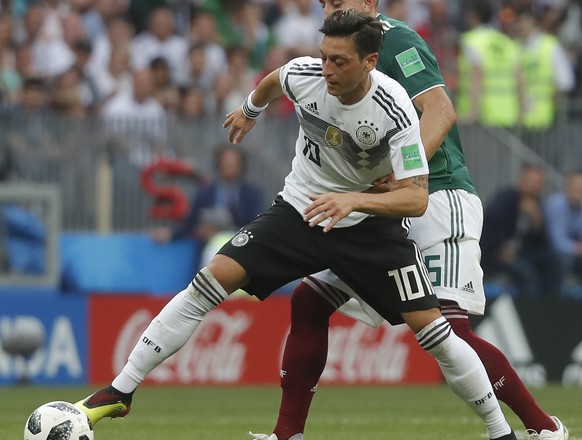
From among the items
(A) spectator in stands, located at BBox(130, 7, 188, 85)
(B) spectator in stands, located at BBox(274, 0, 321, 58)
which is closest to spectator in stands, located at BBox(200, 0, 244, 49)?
(B) spectator in stands, located at BBox(274, 0, 321, 58)

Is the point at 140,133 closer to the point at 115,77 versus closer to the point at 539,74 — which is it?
the point at 115,77

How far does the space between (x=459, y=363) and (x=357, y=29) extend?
169 cm

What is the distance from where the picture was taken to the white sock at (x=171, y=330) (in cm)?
699

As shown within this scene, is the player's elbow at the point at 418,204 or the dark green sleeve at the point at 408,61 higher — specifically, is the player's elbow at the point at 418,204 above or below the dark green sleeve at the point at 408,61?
below

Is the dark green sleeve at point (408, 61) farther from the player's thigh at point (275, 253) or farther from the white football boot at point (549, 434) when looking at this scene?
the white football boot at point (549, 434)

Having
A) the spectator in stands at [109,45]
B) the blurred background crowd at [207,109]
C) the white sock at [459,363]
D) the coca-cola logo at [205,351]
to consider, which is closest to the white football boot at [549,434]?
the white sock at [459,363]

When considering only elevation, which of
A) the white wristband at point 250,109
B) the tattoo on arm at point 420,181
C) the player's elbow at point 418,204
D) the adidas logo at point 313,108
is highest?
the adidas logo at point 313,108

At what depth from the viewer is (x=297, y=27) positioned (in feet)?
58.0

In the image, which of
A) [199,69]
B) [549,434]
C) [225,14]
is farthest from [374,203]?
[225,14]

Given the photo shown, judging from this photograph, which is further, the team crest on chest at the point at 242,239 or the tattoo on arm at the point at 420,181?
the team crest on chest at the point at 242,239

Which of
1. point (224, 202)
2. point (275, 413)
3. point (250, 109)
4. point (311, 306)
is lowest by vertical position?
point (224, 202)

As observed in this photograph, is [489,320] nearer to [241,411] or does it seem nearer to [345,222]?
[241,411]

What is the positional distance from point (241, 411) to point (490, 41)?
7466mm

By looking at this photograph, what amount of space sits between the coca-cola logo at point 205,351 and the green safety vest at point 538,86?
4.78m
